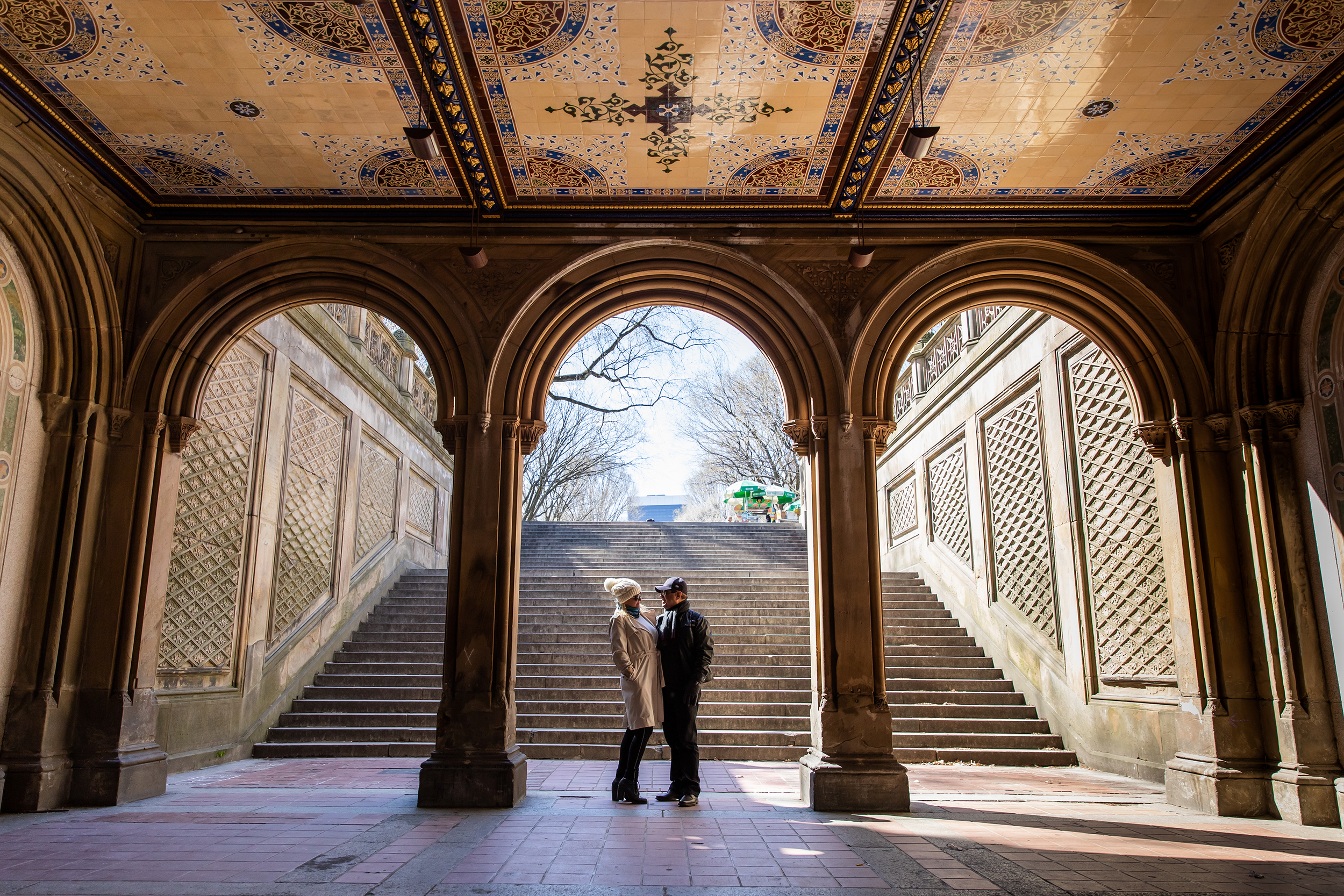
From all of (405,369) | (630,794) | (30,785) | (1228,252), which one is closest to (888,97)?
(1228,252)

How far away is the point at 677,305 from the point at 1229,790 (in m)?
5.49

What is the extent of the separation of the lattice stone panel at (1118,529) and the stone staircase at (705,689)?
4.75 ft

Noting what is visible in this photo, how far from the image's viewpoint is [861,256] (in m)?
7.18

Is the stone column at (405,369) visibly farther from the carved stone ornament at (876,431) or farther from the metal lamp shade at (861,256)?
the carved stone ornament at (876,431)

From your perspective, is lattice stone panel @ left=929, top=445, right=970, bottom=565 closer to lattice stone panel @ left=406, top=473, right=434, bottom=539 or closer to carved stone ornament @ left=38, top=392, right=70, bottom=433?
A: lattice stone panel @ left=406, top=473, right=434, bottom=539

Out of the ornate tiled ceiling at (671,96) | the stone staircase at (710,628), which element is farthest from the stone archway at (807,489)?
the stone staircase at (710,628)

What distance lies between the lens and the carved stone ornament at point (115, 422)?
700 centimetres

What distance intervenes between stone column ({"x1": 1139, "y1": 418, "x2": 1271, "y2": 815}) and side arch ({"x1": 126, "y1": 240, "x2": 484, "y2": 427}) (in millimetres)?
5628

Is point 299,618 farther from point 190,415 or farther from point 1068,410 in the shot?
point 1068,410

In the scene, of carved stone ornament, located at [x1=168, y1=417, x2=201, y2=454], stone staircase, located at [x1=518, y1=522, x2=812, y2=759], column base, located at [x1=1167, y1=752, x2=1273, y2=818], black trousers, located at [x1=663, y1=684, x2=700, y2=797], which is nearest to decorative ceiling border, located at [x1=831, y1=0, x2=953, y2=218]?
black trousers, located at [x1=663, y1=684, x2=700, y2=797]

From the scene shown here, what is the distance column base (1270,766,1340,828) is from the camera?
5.95 m

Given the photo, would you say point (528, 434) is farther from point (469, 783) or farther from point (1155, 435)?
point (1155, 435)

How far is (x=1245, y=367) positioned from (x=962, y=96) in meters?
3.15

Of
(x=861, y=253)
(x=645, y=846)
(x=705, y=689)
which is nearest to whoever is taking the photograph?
(x=645, y=846)
